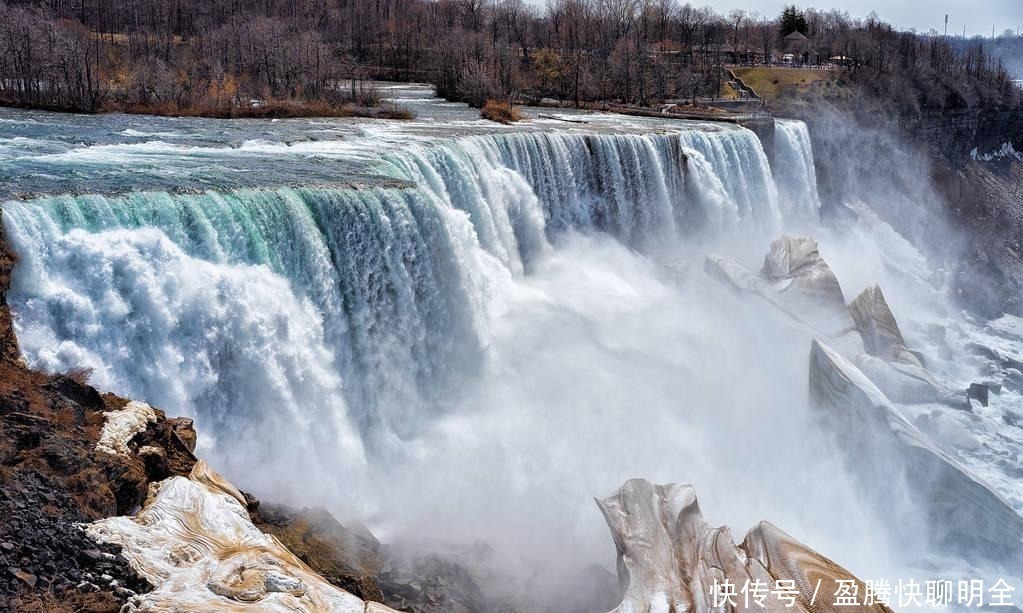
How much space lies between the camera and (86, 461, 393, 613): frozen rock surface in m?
6.51

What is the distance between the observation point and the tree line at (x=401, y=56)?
28.6 metres

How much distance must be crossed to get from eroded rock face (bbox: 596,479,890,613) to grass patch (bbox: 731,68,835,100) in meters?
43.6

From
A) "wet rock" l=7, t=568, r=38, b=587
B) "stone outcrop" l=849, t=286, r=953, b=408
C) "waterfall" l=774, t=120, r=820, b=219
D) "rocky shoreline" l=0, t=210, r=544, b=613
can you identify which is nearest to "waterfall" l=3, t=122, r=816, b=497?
"rocky shoreline" l=0, t=210, r=544, b=613

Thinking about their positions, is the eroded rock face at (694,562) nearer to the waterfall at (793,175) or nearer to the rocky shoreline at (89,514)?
the rocky shoreline at (89,514)

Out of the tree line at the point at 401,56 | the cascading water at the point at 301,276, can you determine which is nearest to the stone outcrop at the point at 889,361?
the cascading water at the point at 301,276

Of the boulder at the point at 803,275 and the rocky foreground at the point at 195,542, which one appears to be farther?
the boulder at the point at 803,275

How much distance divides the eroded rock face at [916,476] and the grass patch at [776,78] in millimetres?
38263

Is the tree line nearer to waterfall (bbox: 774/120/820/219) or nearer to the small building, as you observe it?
the small building

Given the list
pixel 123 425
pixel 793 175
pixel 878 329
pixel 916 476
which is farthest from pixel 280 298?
pixel 793 175

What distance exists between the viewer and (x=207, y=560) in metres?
6.90

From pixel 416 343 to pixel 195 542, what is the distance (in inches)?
276

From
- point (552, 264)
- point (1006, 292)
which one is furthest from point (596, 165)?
point (1006, 292)

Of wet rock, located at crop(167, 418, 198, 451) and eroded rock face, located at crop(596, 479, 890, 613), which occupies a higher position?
wet rock, located at crop(167, 418, 198, 451)

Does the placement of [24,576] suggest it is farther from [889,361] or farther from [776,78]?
[776,78]
